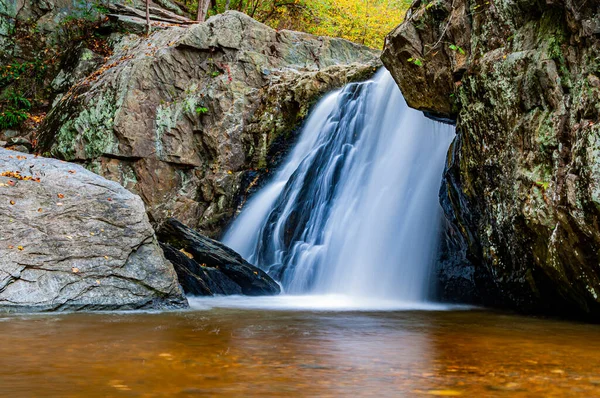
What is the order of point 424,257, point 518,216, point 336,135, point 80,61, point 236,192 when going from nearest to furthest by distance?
point 518,216 < point 424,257 < point 336,135 < point 236,192 < point 80,61

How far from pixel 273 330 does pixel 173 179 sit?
959 centimetres

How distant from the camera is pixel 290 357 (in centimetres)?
387

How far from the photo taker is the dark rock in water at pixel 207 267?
27.8ft

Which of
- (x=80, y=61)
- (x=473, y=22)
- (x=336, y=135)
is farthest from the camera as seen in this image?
(x=80, y=61)

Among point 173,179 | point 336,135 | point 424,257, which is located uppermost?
point 336,135

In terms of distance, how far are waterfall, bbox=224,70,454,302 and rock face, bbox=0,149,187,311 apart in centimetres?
329

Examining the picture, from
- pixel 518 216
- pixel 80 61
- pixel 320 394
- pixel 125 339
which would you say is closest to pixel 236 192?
pixel 80 61

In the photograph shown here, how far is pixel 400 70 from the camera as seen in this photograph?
7.94m

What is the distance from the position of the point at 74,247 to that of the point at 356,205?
17.5 ft

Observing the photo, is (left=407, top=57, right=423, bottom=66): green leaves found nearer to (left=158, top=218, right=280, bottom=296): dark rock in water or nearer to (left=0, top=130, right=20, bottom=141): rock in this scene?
(left=158, top=218, right=280, bottom=296): dark rock in water

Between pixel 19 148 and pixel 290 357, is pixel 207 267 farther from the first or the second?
pixel 19 148

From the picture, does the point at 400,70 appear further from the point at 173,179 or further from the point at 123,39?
the point at 123,39

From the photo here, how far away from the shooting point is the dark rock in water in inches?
334

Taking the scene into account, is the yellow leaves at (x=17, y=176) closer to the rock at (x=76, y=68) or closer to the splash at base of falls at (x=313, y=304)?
the splash at base of falls at (x=313, y=304)
